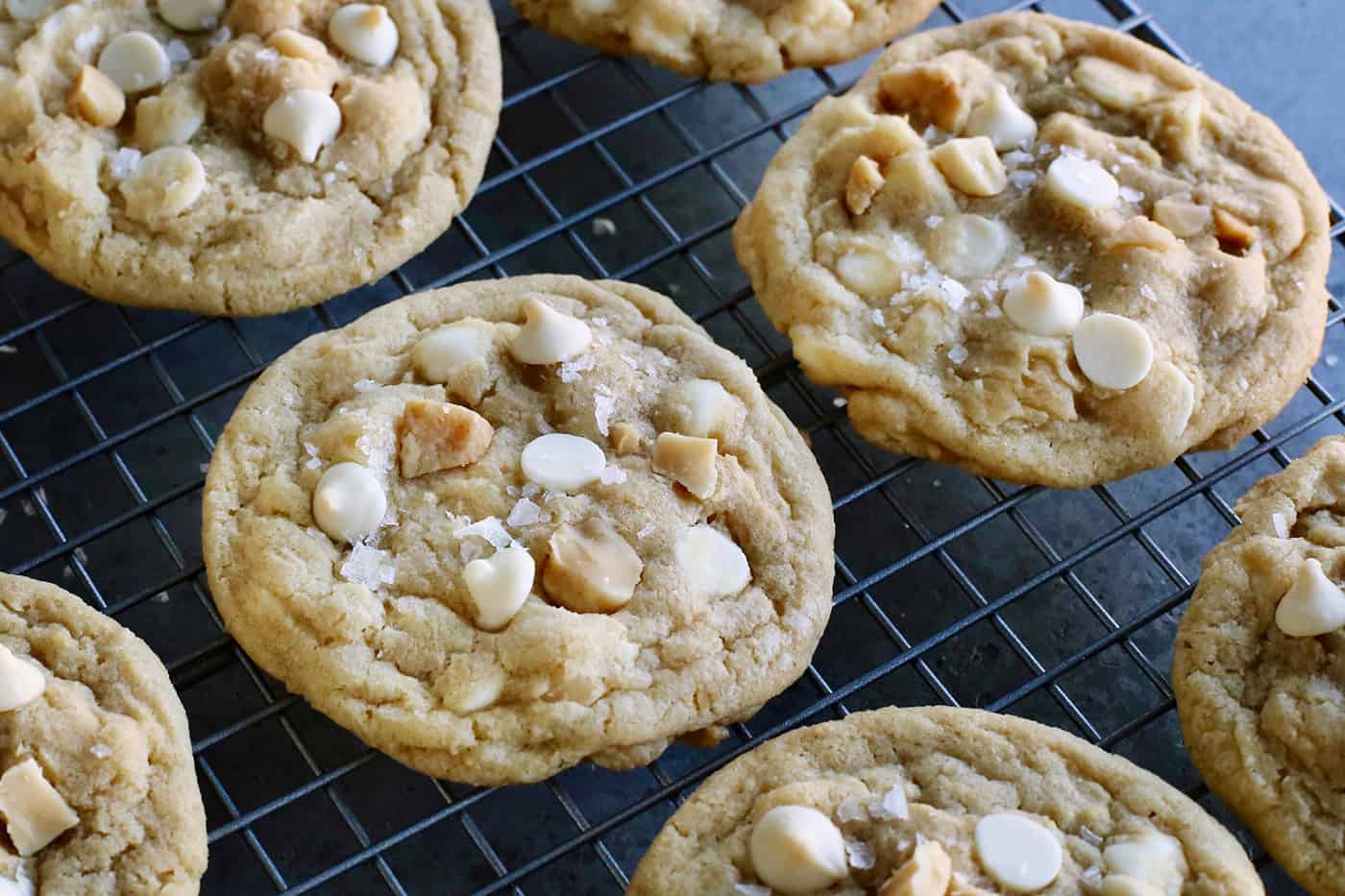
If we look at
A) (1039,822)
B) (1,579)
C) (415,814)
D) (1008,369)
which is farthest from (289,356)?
(1039,822)

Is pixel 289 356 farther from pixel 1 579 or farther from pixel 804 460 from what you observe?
pixel 804 460

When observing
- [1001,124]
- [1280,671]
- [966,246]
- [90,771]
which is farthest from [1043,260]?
[90,771]

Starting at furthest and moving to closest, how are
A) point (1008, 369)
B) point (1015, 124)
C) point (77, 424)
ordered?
point (77, 424), point (1015, 124), point (1008, 369)

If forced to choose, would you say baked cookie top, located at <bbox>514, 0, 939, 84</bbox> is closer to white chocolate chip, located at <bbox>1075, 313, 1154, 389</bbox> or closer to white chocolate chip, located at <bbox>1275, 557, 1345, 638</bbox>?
white chocolate chip, located at <bbox>1075, 313, 1154, 389</bbox>

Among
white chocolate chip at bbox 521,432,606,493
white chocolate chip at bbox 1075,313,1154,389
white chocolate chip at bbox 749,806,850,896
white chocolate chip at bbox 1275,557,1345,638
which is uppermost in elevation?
white chocolate chip at bbox 1075,313,1154,389

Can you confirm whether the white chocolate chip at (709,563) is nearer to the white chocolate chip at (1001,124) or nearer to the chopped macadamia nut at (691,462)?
the chopped macadamia nut at (691,462)

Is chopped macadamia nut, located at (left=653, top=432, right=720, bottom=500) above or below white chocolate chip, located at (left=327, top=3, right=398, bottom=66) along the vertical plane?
below

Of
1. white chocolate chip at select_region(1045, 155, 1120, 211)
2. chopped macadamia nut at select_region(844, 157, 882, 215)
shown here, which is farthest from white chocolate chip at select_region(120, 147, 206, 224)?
white chocolate chip at select_region(1045, 155, 1120, 211)
